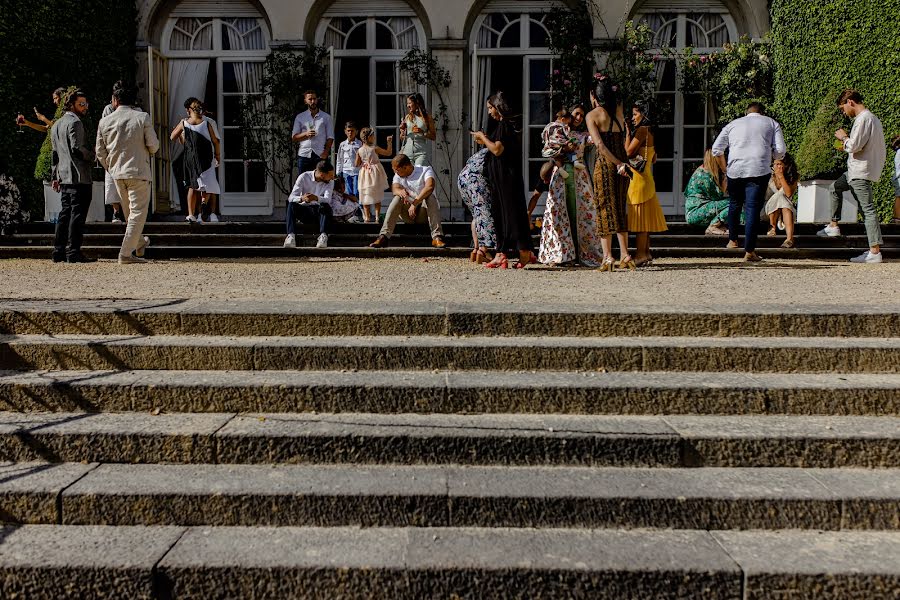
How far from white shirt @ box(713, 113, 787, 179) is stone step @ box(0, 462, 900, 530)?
5.76 metres

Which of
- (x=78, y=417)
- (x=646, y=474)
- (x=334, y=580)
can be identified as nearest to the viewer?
(x=334, y=580)

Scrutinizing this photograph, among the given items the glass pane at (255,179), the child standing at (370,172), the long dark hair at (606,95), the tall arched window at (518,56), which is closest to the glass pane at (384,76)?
the tall arched window at (518,56)

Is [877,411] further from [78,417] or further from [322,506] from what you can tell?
[78,417]

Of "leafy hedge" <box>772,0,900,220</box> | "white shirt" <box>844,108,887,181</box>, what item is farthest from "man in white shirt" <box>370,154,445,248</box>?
"leafy hedge" <box>772,0,900,220</box>

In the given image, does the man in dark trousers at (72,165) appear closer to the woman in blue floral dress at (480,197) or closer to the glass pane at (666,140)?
the woman in blue floral dress at (480,197)

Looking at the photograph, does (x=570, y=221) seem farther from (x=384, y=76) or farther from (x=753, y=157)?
(x=384, y=76)

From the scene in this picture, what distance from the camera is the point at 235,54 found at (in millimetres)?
14086

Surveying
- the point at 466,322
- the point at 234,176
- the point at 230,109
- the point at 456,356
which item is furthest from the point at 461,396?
the point at 230,109

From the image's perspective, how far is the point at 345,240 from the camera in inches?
402

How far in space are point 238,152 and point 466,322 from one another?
34.4 feet

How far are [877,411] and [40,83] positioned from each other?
40.3 feet

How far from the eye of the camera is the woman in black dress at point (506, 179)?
762 centimetres

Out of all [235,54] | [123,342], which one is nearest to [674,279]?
[123,342]

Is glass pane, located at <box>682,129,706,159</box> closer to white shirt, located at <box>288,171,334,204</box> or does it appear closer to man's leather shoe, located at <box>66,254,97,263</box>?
white shirt, located at <box>288,171,334,204</box>
